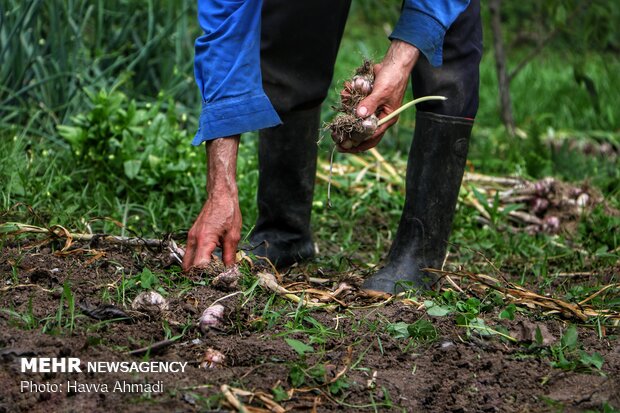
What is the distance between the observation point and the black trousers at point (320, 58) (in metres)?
2.69

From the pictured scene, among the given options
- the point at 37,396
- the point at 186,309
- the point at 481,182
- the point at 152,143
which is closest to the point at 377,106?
the point at 186,309

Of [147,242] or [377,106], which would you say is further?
[147,242]

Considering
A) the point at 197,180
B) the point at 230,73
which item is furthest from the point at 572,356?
the point at 197,180

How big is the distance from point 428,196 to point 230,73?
729 millimetres

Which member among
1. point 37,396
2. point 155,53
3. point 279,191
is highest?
point 155,53

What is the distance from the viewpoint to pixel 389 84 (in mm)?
2400

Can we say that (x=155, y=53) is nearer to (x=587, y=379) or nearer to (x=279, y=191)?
(x=279, y=191)

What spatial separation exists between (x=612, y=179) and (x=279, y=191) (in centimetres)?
180

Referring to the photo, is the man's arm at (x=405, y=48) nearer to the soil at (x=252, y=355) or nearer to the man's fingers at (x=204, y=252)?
the man's fingers at (x=204, y=252)

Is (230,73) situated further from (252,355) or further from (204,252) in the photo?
(252,355)

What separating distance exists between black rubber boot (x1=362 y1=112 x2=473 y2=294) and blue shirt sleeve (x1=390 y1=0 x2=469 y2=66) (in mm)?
318

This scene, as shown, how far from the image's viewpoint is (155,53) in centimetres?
440

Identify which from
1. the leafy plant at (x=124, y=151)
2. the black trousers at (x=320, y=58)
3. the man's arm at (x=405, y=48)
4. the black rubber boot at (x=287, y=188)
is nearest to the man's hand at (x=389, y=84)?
the man's arm at (x=405, y=48)

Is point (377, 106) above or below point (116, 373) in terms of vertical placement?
above
